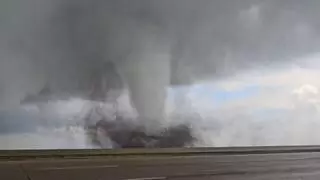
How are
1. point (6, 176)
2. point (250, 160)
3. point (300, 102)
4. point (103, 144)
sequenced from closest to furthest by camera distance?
point (6, 176) < point (103, 144) < point (250, 160) < point (300, 102)

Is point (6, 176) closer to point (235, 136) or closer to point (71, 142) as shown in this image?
point (71, 142)

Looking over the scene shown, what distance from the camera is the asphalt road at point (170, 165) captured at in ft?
2.58

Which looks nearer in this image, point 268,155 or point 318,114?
point 268,155

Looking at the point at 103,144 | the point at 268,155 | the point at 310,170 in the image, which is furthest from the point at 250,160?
the point at 103,144

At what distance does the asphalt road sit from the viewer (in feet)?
2.58

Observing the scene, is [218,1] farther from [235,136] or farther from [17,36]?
[17,36]

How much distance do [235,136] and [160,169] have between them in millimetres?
212

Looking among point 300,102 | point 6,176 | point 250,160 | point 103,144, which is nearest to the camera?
point 6,176

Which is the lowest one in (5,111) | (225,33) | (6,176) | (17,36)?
(6,176)

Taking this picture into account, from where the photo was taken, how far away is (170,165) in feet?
2.99

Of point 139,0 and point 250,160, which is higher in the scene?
point 139,0

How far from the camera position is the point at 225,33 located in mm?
1031

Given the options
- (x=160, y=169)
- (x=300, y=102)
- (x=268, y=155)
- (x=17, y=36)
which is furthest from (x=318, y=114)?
(x=17, y=36)

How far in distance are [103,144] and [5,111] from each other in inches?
7.3
